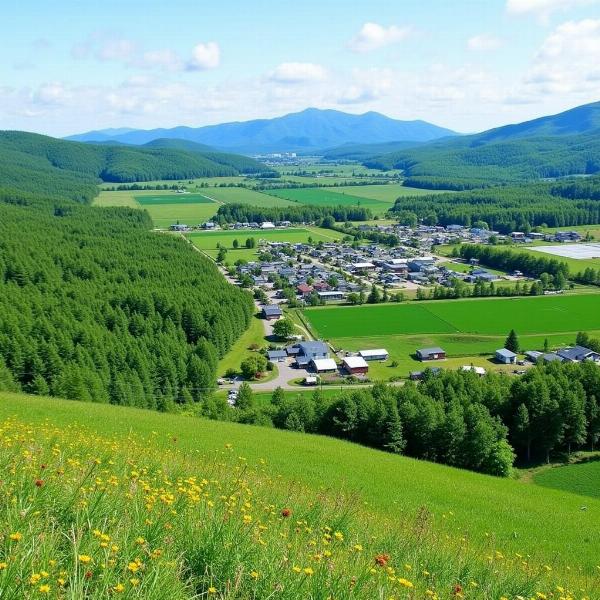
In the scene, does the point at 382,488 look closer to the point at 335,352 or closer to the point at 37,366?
the point at 37,366

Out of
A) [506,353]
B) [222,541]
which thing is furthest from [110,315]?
[222,541]

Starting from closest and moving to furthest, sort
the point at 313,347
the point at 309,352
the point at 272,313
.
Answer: the point at 309,352 → the point at 313,347 → the point at 272,313

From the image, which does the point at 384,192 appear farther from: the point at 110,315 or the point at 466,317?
the point at 110,315

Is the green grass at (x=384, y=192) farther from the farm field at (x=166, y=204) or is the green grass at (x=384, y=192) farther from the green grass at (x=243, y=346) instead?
the green grass at (x=243, y=346)

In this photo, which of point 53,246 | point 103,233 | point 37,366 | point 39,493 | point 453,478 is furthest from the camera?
point 103,233

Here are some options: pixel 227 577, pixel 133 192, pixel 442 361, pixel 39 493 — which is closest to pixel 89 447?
pixel 39 493

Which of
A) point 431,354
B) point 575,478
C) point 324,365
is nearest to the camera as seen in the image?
point 575,478
